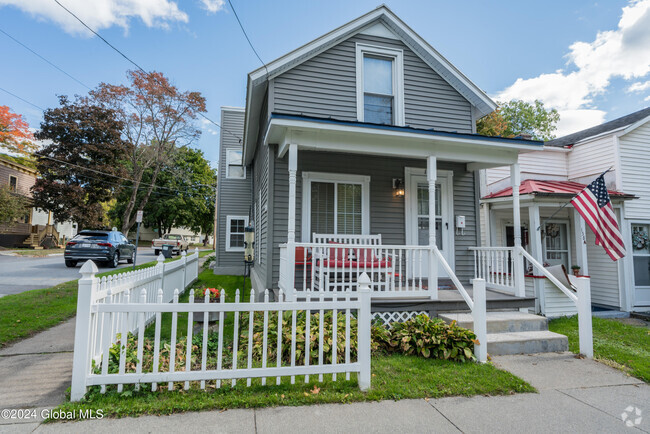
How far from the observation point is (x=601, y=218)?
5.86 m

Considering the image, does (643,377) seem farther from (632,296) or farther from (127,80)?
(127,80)

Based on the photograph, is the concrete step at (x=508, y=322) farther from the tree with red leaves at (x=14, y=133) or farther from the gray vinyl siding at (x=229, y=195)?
the tree with red leaves at (x=14, y=133)

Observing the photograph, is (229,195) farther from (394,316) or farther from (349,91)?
(394,316)

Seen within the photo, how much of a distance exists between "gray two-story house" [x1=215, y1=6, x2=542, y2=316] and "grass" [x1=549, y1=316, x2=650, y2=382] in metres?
1.25

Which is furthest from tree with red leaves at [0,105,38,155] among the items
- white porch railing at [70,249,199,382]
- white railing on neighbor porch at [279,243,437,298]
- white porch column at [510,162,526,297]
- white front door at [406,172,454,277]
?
white porch column at [510,162,526,297]

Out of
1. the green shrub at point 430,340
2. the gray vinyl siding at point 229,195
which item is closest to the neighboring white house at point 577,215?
Answer: the green shrub at point 430,340

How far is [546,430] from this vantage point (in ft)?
8.67

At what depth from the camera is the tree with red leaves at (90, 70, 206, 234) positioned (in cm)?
2317

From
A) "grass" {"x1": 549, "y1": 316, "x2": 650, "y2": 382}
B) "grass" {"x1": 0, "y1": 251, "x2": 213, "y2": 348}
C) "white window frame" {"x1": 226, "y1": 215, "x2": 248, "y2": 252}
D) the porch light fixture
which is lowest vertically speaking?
"grass" {"x1": 549, "y1": 316, "x2": 650, "y2": 382}

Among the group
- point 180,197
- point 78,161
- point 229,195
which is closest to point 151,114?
point 78,161

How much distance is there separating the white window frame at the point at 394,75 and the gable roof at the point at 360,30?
1.27ft

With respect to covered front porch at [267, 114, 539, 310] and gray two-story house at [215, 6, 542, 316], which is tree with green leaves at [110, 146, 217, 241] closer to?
gray two-story house at [215, 6, 542, 316]

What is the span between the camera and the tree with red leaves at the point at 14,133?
25844 mm

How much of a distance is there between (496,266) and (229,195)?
33.5 ft
